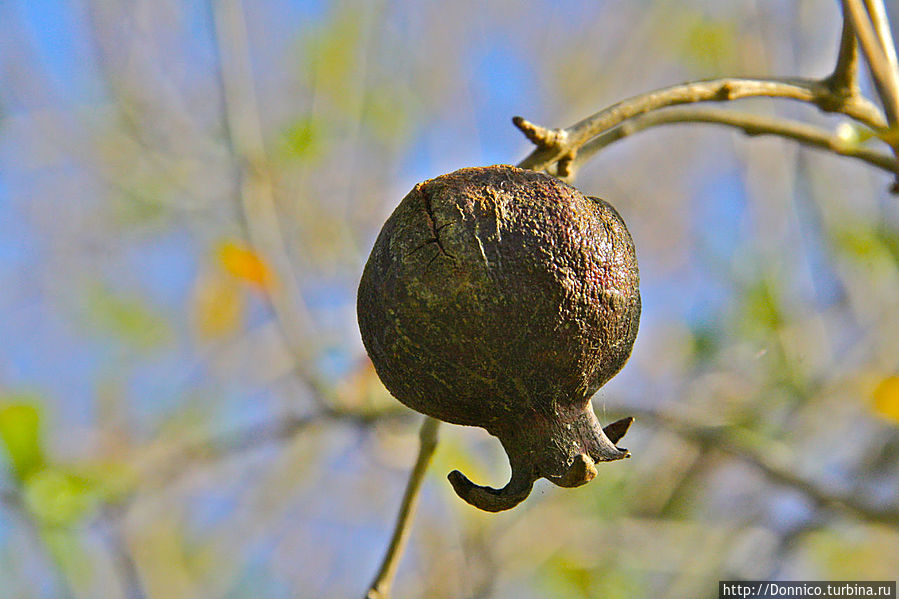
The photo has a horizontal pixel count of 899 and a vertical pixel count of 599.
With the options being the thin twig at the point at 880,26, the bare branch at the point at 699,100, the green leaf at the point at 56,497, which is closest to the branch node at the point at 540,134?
the bare branch at the point at 699,100

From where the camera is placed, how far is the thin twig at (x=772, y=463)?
2664 mm

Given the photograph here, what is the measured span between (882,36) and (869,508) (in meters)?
1.72

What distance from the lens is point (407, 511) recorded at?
1.40 m

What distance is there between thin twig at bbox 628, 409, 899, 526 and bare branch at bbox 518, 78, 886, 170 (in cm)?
130

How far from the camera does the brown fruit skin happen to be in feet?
3.46

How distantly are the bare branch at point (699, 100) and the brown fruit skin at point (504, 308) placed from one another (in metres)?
0.05

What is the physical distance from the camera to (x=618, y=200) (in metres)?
5.08

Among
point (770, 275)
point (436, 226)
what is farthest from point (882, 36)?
point (770, 275)

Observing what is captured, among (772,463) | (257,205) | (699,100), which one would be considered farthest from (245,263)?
(699,100)

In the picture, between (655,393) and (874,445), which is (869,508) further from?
(655,393)

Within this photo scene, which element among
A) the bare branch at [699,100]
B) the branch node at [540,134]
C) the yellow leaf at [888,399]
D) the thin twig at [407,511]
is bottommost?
the thin twig at [407,511]

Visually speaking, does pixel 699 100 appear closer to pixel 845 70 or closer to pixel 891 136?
pixel 891 136

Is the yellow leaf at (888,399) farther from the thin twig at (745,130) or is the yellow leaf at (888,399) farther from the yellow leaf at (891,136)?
the yellow leaf at (891,136)

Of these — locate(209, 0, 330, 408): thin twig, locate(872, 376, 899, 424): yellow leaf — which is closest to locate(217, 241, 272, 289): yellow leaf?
locate(209, 0, 330, 408): thin twig
